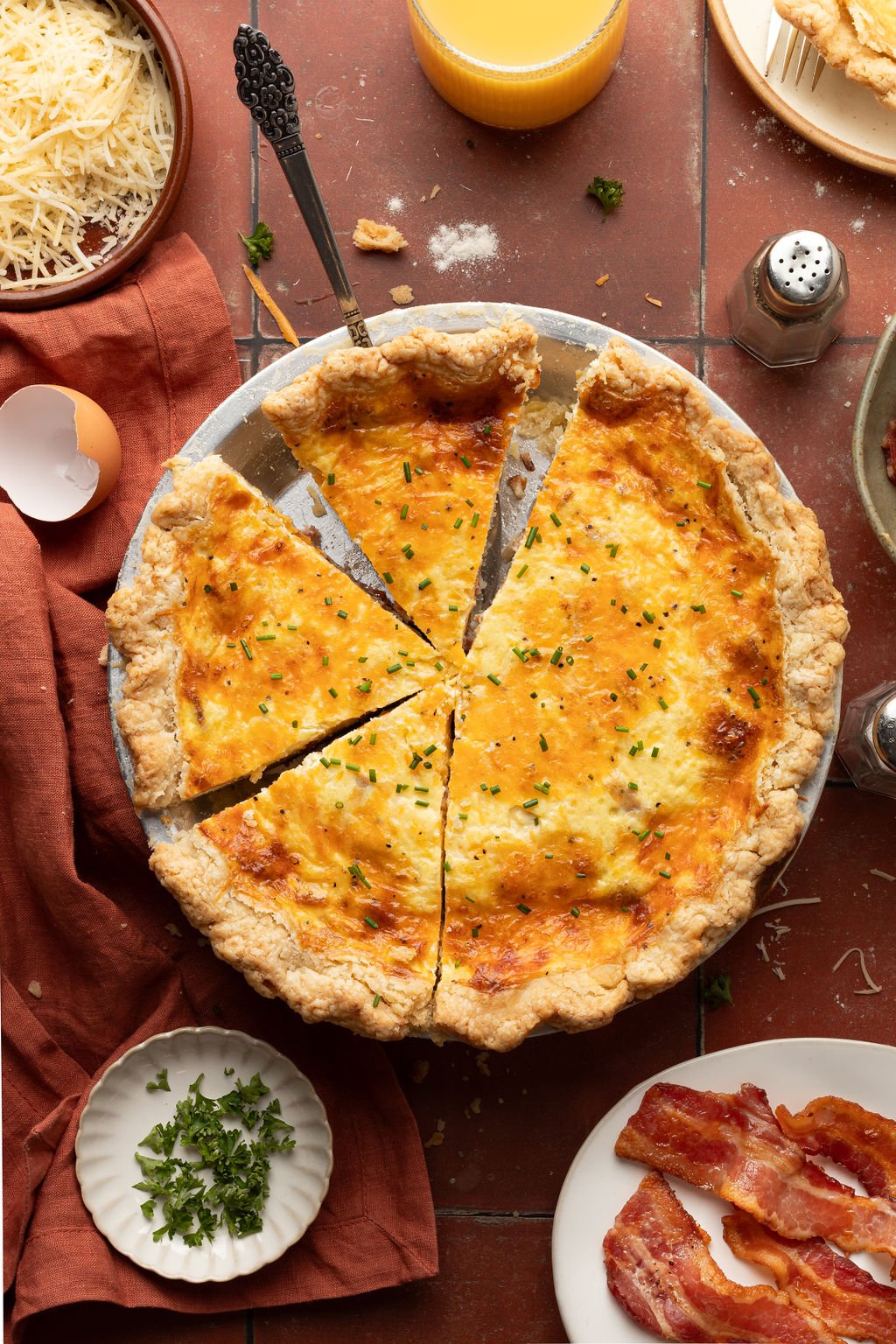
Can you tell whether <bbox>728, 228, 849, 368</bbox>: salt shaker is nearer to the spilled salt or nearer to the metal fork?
the metal fork

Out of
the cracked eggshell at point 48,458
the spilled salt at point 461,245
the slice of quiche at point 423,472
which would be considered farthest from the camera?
the spilled salt at point 461,245

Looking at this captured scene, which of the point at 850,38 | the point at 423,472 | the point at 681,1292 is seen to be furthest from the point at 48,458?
the point at 681,1292

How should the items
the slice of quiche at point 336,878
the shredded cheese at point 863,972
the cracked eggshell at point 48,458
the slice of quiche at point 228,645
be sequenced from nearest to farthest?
1. the slice of quiche at point 336,878
2. the slice of quiche at point 228,645
3. the cracked eggshell at point 48,458
4. the shredded cheese at point 863,972

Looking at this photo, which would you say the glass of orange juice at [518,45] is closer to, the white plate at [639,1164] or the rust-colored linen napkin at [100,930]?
the rust-colored linen napkin at [100,930]

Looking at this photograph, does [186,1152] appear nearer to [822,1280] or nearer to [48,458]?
[822,1280]

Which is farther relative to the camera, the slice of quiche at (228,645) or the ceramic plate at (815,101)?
the ceramic plate at (815,101)

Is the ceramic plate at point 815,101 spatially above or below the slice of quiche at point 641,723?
above

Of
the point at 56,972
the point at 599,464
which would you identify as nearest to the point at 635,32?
the point at 599,464

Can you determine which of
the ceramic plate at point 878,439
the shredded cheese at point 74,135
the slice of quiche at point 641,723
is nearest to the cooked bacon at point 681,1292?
the slice of quiche at point 641,723
